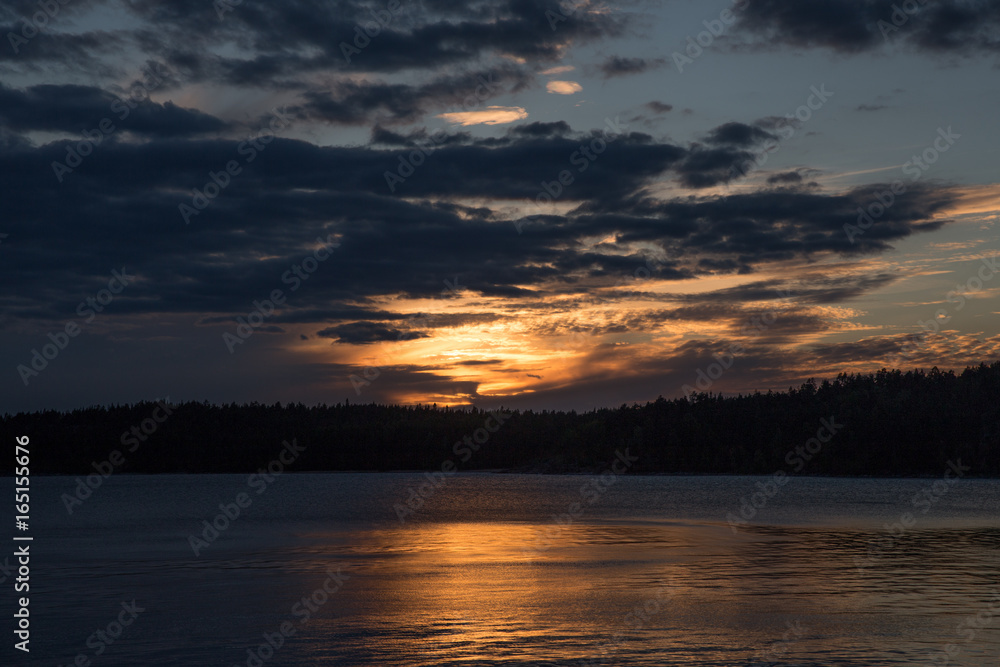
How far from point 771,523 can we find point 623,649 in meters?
60.2

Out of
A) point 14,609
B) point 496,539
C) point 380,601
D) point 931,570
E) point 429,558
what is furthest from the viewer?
point 496,539

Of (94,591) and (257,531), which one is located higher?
(257,531)

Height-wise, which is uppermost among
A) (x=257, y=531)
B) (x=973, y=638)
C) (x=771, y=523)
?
(x=257, y=531)

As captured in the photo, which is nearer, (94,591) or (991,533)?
(94,591)

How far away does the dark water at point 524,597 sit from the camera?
1017 inches

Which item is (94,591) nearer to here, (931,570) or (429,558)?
(429,558)

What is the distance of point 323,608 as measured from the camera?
110 ft

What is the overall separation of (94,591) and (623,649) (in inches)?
976

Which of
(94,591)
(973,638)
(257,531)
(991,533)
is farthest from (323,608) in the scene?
(991,533)

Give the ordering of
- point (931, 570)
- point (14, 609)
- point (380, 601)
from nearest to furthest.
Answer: point (14, 609)
point (380, 601)
point (931, 570)

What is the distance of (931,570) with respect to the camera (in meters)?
43.7

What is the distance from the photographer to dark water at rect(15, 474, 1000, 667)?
25844 millimetres

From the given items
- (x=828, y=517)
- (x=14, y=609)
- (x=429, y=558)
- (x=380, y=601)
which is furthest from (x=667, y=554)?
(x=828, y=517)

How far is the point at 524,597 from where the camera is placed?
3572cm
